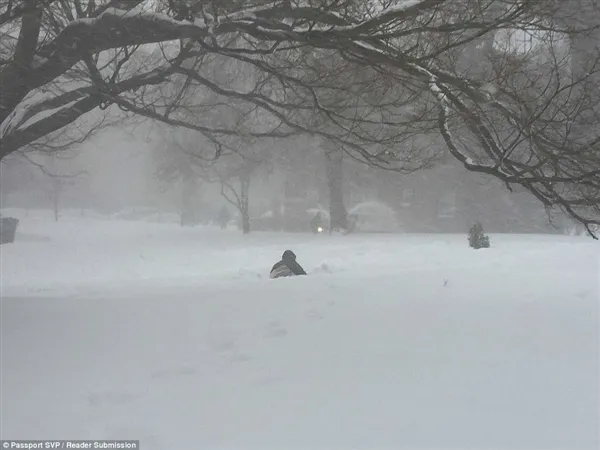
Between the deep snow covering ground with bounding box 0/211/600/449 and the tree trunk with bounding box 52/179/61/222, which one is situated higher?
the tree trunk with bounding box 52/179/61/222

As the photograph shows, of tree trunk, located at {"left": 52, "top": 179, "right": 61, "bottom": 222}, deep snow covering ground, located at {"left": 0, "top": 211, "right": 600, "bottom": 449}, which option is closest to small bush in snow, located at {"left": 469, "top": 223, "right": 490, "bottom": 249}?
deep snow covering ground, located at {"left": 0, "top": 211, "right": 600, "bottom": 449}

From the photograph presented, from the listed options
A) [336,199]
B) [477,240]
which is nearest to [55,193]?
[336,199]

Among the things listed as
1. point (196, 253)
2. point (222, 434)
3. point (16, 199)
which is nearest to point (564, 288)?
point (222, 434)

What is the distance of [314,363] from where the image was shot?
4.45 m

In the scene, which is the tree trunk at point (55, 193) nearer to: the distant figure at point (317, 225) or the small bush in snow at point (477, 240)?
the distant figure at point (317, 225)

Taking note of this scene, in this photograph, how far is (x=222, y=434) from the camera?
3.29 m

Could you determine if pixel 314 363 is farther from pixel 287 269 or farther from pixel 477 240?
pixel 477 240

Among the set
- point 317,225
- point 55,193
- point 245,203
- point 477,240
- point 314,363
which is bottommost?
point 314,363

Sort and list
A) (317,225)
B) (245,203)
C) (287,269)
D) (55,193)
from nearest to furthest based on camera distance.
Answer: (287,269) < (317,225) < (245,203) < (55,193)

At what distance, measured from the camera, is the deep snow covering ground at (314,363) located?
3346 mm

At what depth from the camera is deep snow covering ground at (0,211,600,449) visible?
132 inches

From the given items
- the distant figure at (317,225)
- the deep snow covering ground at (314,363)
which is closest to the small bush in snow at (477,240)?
the deep snow covering ground at (314,363)

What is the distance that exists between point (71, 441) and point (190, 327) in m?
2.34

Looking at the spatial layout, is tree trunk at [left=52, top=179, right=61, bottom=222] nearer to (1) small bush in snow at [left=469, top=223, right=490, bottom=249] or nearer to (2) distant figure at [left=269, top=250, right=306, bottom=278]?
(2) distant figure at [left=269, top=250, right=306, bottom=278]
